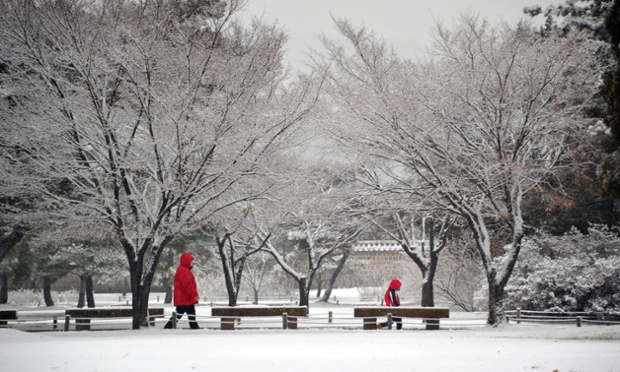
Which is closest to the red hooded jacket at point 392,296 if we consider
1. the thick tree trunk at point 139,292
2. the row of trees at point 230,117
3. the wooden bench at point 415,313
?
the wooden bench at point 415,313

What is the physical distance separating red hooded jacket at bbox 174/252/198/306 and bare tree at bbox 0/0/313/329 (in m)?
0.90

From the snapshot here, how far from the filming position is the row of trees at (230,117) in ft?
56.4

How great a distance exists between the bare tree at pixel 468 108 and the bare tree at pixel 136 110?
2093 millimetres

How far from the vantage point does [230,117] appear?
680 inches

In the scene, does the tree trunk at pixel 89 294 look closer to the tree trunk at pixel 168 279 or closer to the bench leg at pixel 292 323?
the tree trunk at pixel 168 279

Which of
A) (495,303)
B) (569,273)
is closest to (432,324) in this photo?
(495,303)

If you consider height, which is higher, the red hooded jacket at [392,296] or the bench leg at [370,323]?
the red hooded jacket at [392,296]

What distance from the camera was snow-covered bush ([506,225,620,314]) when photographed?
78.0ft

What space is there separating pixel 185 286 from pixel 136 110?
5271 millimetres

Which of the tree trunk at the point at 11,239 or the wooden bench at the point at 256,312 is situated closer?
the wooden bench at the point at 256,312

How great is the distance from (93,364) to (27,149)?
10.4 meters

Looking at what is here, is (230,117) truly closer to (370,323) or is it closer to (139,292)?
(139,292)

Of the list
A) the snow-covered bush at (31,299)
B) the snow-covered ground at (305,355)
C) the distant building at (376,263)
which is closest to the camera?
the snow-covered ground at (305,355)

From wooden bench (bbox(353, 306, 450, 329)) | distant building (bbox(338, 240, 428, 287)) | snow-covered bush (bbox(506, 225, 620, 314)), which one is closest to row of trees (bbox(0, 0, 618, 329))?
wooden bench (bbox(353, 306, 450, 329))
